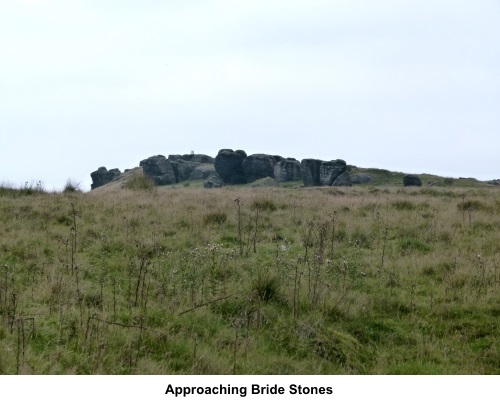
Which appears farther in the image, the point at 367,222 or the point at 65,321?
the point at 367,222

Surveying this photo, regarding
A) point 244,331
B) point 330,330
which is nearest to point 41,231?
point 244,331

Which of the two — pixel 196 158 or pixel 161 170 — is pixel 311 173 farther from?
pixel 196 158

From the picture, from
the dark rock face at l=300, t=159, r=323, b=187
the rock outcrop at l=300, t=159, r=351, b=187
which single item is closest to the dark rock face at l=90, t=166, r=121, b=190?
the dark rock face at l=300, t=159, r=323, b=187

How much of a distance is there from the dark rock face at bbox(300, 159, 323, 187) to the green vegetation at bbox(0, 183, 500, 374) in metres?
72.0

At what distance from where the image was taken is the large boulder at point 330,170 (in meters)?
79.1

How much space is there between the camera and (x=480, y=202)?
15430 mm

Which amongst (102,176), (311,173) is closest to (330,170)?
(311,173)

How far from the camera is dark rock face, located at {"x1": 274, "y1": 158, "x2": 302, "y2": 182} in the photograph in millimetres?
87750

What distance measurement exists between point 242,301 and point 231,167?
293ft

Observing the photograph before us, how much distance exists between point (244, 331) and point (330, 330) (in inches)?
36.8

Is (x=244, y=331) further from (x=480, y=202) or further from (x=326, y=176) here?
(x=326, y=176)

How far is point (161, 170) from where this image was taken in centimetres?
9831

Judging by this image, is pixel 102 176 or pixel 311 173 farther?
pixel 102 176

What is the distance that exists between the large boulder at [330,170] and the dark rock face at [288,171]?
675 cm
